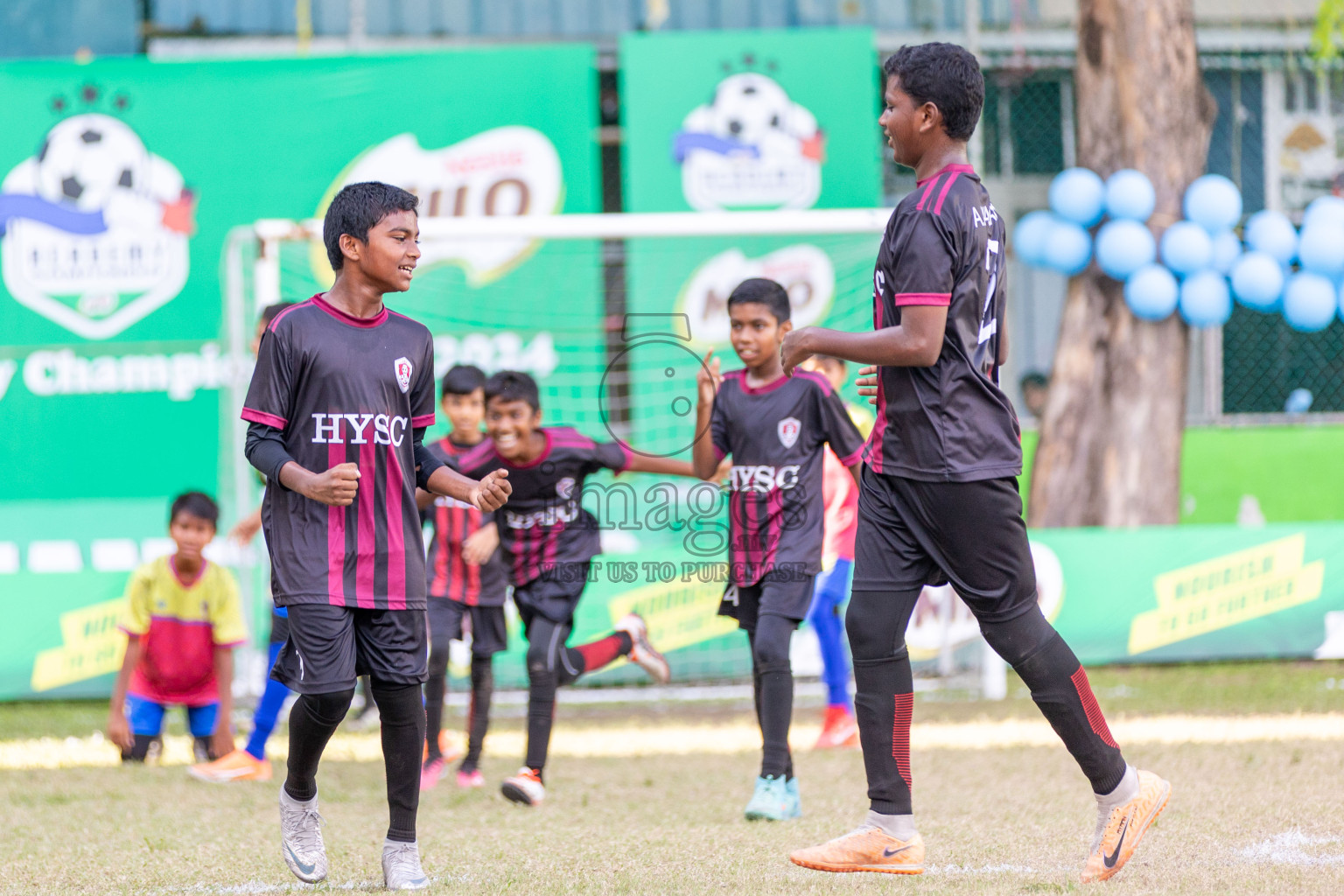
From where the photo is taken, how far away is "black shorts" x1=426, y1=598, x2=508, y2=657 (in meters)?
5.92

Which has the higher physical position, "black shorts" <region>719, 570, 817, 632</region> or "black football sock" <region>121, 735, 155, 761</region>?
A: "black shorts" <region>719, 570, 817, 632</region>

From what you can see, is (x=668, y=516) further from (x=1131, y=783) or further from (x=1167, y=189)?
(x=1131, y=783)

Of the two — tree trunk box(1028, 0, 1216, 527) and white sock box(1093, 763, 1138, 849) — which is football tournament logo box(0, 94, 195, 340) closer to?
tree trunk box(1028, 0, 1216, 527)

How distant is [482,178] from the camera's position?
10.3 m

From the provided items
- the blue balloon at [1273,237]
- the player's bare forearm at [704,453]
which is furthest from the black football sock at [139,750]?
the blue balloon at [1273,237]

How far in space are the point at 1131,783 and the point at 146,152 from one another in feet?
28.2

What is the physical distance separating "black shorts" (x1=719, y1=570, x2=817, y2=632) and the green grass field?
0.67 m

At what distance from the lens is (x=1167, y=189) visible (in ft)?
30.0

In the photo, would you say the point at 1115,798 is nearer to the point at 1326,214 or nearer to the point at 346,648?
the point at 346,648

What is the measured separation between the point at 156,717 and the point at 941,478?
4.24 meters

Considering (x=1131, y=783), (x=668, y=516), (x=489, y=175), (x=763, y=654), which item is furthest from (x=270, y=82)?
(x=1131, y=783)

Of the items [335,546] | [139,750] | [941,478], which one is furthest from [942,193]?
[139,750]

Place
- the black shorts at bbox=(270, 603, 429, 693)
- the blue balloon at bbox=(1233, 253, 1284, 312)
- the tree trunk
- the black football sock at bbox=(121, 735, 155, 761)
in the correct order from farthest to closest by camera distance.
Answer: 1. the tree trunk
2. the blue balloon at bbox=(1233, 253, 1284, 312)
3. the black football sock at bbox=(121, 735, 155, 761)
4. the black shorts at bbox=(270, 603, 429, 693)

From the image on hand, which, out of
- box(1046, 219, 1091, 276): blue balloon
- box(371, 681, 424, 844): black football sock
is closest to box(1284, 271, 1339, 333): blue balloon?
box(1046, 219, 1091, 276): blue balloon
